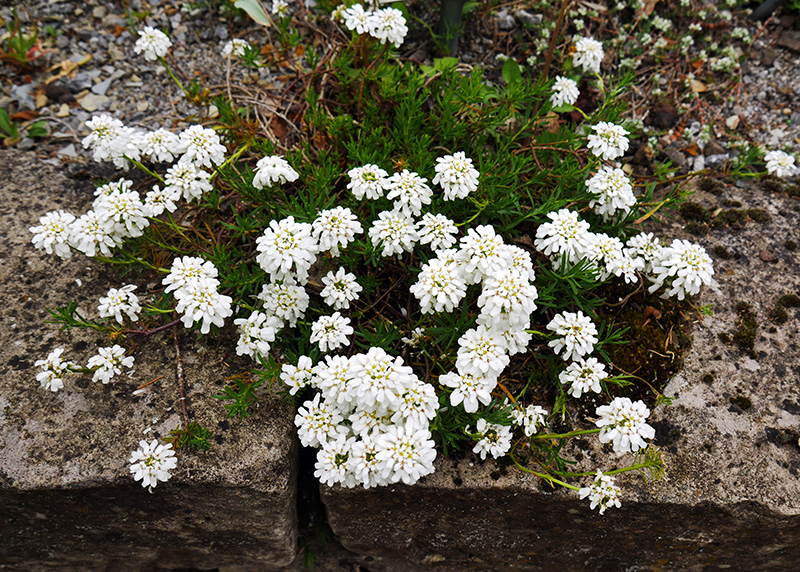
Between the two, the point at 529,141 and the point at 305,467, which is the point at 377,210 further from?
the point at 305,467

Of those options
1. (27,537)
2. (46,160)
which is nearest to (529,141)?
(46,160)

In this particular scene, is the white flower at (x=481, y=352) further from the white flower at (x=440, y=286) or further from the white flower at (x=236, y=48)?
the white flower at (x=236, y=48)

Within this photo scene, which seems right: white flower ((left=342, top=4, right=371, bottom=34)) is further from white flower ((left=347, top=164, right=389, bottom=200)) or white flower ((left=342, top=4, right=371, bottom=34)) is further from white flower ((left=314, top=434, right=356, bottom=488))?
white flower ((left=314, top=434, right=356, bottom=488))

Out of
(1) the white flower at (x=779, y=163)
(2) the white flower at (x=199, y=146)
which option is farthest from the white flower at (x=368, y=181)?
(1) the white flower at (x=779, y=163)

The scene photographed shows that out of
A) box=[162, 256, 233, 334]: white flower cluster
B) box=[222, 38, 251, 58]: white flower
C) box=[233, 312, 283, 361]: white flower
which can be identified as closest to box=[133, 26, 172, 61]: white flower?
box=[222, 38, 251, 58]: white flower

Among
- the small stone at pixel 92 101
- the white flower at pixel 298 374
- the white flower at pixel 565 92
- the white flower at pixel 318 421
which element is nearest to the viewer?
the white flower at pixel 318 421

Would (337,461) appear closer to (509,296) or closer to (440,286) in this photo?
(440,286)
